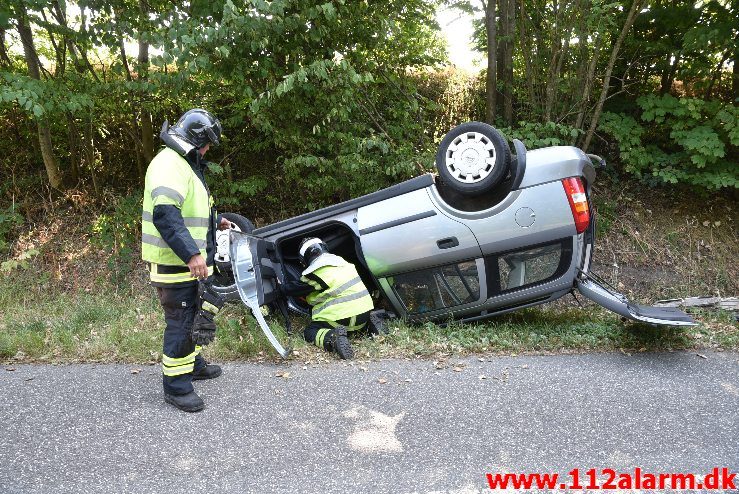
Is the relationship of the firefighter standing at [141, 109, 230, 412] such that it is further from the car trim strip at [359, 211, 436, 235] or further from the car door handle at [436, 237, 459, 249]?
the car door handle at [436, 237, 459, 249]

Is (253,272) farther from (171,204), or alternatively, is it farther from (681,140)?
(681,140)

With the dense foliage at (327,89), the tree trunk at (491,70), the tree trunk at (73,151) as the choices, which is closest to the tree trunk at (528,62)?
the dense foliage at (327,89)

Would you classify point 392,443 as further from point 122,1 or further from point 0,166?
point 0,166

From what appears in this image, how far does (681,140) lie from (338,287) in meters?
5.38

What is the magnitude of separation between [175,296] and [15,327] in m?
2.79

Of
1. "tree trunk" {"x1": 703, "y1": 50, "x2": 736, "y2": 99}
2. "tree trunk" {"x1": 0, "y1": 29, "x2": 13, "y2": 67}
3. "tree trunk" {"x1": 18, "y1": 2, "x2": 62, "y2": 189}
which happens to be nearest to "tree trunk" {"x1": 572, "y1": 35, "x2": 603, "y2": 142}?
"tree trunk" {"x1": 703, "y1": 50, "x2": 736, "y2": 99}

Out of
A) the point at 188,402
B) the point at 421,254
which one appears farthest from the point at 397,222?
the point at 188,402

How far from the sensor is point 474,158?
13.9 ft

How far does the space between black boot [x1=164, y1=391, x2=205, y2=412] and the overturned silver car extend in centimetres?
74

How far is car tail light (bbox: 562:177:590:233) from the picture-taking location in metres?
4.11

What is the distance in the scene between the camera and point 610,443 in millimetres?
2873

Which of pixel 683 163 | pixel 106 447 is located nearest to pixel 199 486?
pixel 106 447

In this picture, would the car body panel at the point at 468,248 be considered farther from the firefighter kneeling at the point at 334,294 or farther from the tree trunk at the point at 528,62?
the tree trunk at the point at 528,62

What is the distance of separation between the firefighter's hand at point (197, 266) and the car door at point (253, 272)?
80 cm
